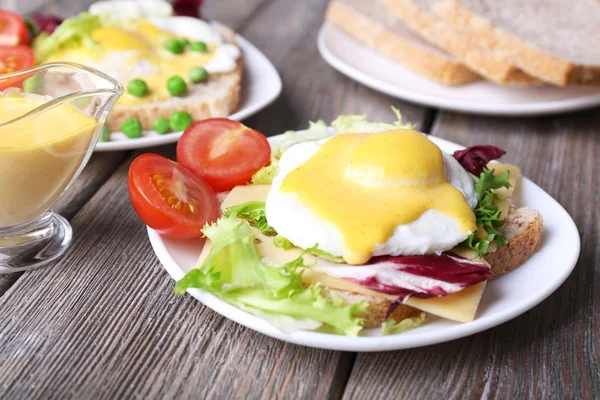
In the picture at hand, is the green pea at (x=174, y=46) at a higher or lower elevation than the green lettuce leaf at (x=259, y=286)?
lower

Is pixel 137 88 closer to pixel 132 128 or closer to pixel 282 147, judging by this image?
pixel 132 128

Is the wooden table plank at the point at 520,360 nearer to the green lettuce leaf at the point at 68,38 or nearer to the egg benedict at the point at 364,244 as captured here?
the egg benedict at the point at 364,244

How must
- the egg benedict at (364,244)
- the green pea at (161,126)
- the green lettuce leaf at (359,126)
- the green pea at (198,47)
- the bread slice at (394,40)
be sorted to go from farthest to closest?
1. the bread slice at (394,40)
2. the green pea at (198,47)
3. the green pea at (161,126)
4. the green lettuce leaf at (359,126)
5. the egg benedict at (364,244)

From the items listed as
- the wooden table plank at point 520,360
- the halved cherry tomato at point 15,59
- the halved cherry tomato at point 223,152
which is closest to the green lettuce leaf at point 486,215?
the wooden table plank at point 520,360

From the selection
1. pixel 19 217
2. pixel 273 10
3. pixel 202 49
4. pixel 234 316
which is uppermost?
pixel 234 316

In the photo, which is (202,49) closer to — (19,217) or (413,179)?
(19,217)

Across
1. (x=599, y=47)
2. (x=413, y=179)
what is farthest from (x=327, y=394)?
(x=599, y=47)
